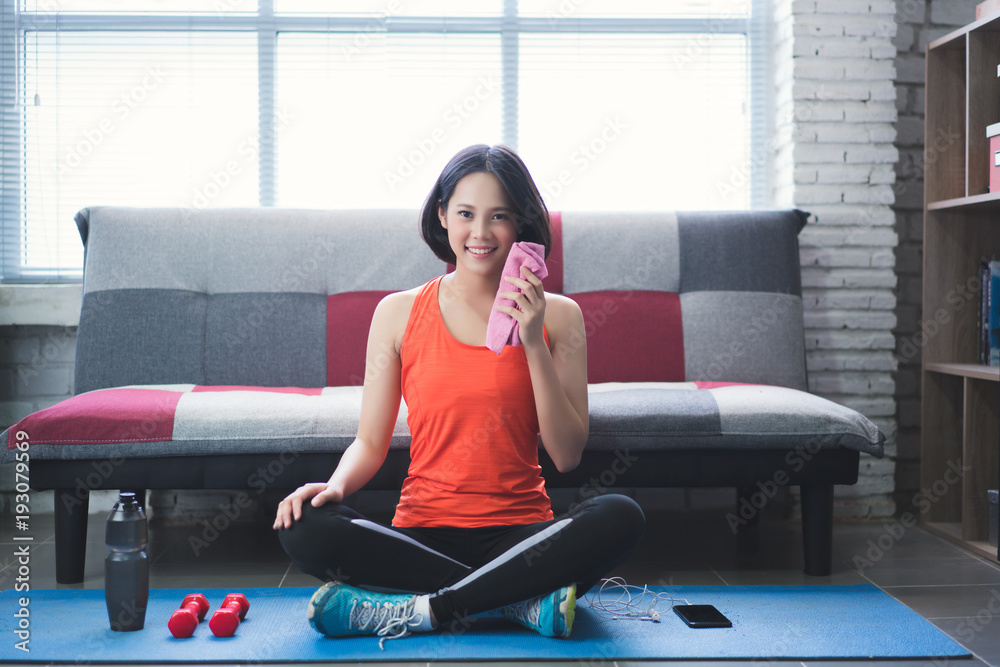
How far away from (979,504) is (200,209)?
2.58m

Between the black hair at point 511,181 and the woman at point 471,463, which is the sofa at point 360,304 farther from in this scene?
the black hair at point 511,181

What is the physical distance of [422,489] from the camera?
5.18ft

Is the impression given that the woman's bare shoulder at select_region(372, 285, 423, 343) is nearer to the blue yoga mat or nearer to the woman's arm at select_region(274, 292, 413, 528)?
the woman's arm at select_region(274, 292, 413, 528)

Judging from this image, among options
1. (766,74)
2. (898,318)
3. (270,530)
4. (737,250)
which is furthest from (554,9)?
(270,530)

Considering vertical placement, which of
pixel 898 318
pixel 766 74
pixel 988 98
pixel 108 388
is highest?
pixel 766 74

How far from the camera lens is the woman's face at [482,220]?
1.52 meters

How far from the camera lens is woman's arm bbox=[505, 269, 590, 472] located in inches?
57.5

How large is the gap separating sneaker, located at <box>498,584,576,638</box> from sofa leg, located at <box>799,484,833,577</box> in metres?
0.79

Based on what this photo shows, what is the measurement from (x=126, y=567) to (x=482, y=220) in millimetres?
977

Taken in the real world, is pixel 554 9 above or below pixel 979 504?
above

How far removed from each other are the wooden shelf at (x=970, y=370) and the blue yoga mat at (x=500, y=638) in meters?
0.84

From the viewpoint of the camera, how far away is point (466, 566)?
4.98ft

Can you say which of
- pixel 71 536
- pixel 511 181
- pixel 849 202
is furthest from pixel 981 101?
pixel 71 536

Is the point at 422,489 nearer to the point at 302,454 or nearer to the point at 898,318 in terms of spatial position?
the point at 302,454
